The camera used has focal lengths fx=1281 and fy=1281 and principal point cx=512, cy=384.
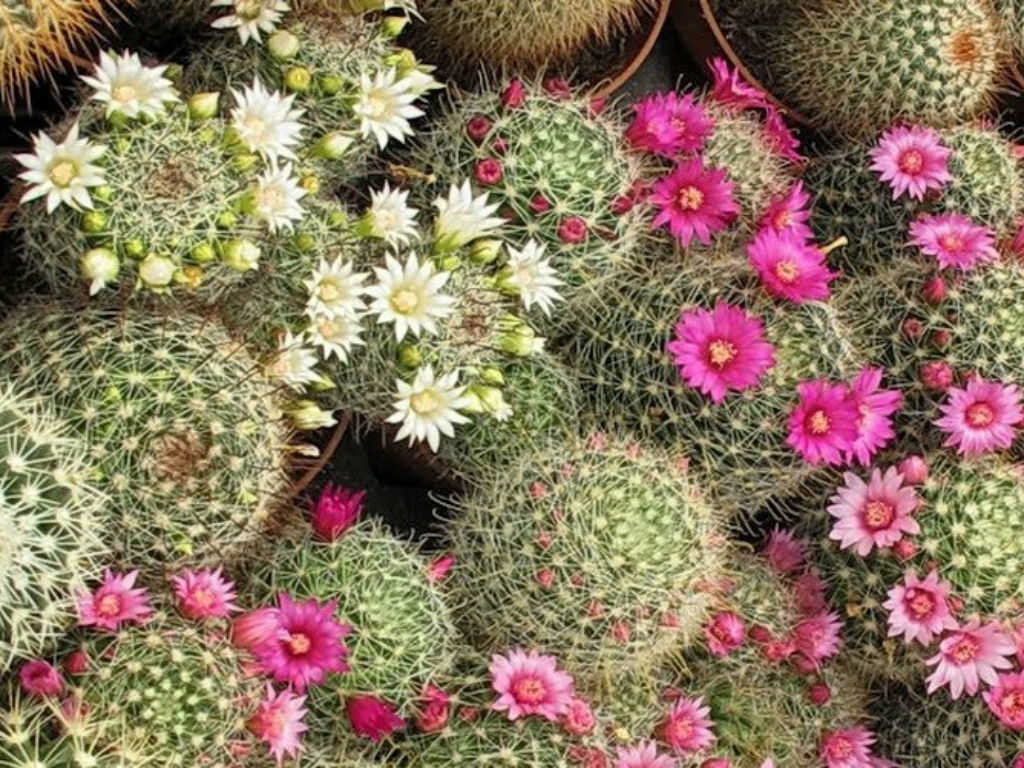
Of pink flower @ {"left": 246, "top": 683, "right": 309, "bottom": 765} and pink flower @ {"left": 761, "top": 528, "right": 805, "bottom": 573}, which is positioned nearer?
pink flower @ {"left": 246, "top": 683, "right": 309, "bottom": 765}

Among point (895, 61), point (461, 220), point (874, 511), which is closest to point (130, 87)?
point (461, 220)

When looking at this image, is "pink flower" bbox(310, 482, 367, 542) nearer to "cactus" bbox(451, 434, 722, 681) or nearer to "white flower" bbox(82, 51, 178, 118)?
"cactus" bbox(451, 434, 722, 681)

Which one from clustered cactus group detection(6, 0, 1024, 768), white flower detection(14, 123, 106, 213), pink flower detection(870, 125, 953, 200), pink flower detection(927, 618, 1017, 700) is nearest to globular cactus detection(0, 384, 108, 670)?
clustered cactus group detection(6, 0, 1024, 768)

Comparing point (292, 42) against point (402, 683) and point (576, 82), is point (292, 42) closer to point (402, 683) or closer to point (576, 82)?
point (576, 82)

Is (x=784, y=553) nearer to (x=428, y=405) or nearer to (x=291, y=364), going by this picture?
(x=428, y=405)

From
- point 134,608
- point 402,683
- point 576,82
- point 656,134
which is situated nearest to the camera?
point 134,608

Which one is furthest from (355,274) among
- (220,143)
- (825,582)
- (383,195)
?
(825,582)
